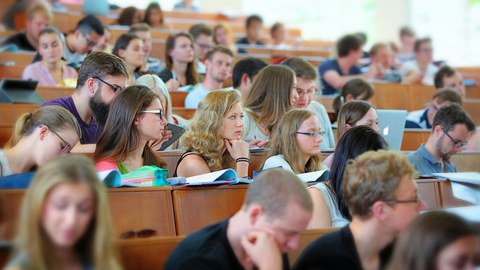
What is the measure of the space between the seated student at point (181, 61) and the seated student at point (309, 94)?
46.7 inches

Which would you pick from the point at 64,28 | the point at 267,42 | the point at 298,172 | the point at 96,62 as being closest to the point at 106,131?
the point at 96,62

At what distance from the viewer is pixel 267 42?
9805 mm

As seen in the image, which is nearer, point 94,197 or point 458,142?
point 94,197

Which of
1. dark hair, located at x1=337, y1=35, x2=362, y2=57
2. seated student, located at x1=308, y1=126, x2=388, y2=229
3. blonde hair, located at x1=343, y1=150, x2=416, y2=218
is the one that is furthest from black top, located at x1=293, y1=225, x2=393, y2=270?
dark hair, located at x1=337, y1=35, x2=362, y2=57

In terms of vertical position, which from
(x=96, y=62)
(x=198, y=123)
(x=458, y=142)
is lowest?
(x=458, y=142)

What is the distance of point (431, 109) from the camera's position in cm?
584

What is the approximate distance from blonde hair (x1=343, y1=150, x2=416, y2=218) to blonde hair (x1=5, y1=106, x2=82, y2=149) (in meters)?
1.11

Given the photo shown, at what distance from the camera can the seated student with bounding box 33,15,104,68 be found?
20.4 ft

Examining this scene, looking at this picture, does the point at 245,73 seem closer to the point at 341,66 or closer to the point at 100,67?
the point at 100,67

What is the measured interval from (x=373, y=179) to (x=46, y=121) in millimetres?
1257

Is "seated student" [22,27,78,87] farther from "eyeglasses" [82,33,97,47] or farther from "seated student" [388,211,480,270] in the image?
"seated student" [388,211,480,270]

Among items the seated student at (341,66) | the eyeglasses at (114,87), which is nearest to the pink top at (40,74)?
the eyeglasses at (114,87)

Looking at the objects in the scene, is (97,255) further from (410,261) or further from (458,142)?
(458,142)

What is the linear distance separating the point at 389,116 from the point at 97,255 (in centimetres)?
300
